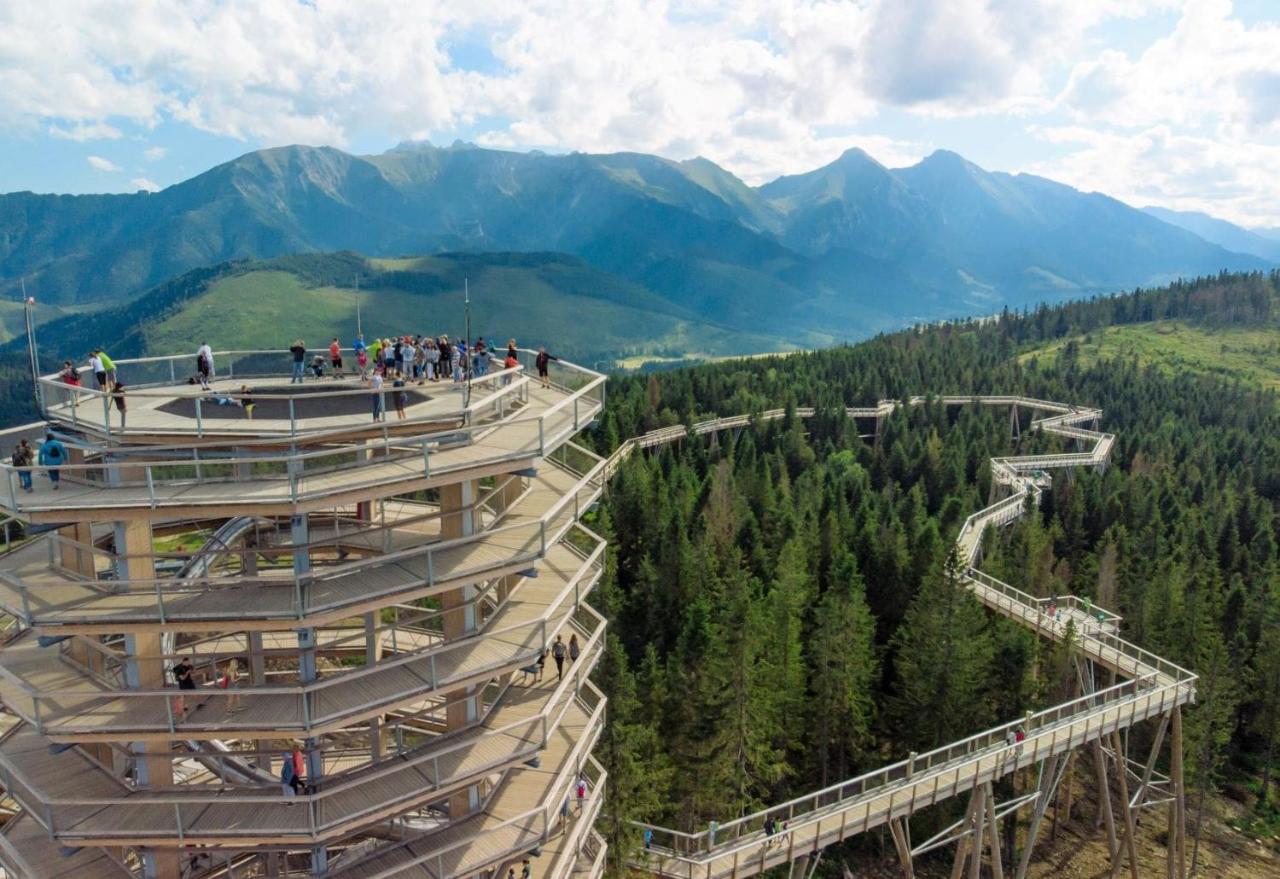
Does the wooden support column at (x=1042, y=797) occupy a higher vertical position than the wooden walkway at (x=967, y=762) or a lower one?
lower

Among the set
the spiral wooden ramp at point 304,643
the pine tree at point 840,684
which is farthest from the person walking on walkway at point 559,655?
the pine tree at point 840,684

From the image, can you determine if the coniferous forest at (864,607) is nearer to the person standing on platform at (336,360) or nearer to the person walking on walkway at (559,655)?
the person walking on walkway at (559,655)

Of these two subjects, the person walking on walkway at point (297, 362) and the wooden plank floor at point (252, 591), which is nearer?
the wooden plank floor at point (252, 591)

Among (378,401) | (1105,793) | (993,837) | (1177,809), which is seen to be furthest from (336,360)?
(1177,809)

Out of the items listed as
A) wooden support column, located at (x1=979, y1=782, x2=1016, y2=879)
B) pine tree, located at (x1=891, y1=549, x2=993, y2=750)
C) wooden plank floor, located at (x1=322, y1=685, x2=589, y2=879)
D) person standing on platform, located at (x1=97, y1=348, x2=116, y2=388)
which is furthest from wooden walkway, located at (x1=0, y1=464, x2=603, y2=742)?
pine tree, located at (x1=891, y1=549, x2=993, y2=750)

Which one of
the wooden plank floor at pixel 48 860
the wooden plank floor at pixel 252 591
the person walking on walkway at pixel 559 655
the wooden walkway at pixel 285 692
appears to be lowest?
the wooden plank floor at pixel 48 860

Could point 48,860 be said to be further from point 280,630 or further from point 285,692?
point 285,692

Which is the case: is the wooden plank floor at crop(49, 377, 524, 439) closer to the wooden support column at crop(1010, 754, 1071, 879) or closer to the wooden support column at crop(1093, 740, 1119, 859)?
the wooden support column at crop(1010, 754, 1071, 879)
